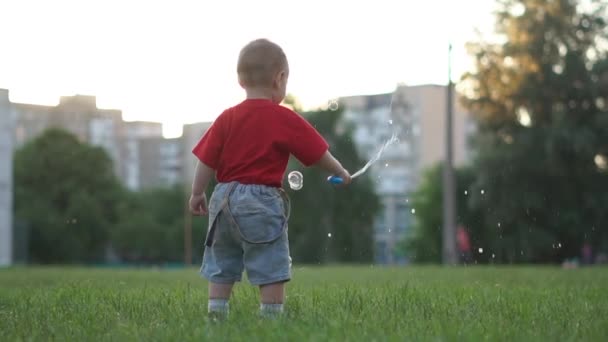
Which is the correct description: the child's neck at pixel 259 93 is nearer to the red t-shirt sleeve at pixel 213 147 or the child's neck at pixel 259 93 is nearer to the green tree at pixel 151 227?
the red t-shirt sleeve at pixel 213 147

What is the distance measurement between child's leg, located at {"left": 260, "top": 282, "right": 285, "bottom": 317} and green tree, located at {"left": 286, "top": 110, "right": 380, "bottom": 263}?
6458cm

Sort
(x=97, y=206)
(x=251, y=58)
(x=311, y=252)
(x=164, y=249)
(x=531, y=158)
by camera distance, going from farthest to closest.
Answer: (x=164, y=249) → (x=97, y=206) → (x=311, y=252) → (x=531, y=158) → (x=251, y=58)

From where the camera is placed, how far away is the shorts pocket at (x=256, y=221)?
5859 mm

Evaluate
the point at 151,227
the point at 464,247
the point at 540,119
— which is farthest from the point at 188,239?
the point at 464,247

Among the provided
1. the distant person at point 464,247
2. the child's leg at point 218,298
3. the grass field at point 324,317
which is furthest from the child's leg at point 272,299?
the distant person at point 464,247

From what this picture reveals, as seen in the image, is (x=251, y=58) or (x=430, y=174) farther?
(x=430, y=174)

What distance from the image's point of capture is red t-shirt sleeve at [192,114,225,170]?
6043 mm

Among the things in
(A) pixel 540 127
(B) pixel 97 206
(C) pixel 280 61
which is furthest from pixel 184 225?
(C) pixel 280 61

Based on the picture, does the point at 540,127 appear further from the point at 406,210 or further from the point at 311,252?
the point at 406,210

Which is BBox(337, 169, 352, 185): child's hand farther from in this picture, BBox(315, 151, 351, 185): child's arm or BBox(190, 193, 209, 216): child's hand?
BBox(190, 193, 209, 216): child's hand

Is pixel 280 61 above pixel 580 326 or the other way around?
above

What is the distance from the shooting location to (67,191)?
8138cm

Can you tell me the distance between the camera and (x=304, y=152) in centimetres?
597

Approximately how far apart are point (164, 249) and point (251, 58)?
3582 inches
